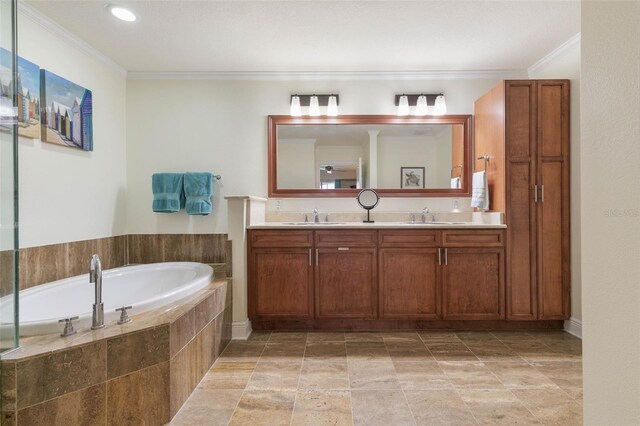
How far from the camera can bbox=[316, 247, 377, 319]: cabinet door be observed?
2717 millimetres

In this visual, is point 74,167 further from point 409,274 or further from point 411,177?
point 411,177

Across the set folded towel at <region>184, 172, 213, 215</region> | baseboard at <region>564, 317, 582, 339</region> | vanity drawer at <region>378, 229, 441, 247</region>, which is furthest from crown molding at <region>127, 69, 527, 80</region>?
baseboard at <region>564, 317, 582, 339</region>

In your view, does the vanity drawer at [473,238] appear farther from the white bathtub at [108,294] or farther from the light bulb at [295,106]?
the white bathtub at [108,294]

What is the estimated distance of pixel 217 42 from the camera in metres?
2.64

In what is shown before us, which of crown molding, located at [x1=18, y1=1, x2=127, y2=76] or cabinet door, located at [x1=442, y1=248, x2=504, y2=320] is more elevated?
crown molding, located at [x1=18, y1=1, x2=127, y2=76]

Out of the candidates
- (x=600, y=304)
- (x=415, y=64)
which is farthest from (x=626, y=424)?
(x=415, y=64)

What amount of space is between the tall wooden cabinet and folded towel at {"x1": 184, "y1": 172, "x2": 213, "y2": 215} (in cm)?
250

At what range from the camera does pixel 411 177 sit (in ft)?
10.6

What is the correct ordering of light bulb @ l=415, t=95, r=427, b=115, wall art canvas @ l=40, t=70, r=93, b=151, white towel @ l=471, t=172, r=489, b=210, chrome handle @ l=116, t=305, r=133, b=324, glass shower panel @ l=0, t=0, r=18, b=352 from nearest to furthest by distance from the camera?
glass shower panel @ l=0, t=0, r=18, b=352 < chrome handle @ l=116, t=305, r=133, b=324 < wall art canvas @ l=40, t=70, r=93, b=151 < white towel @ l=471, t=172, r=489, b=210 < light bulb @ l=415, t=95, r=427, b=115

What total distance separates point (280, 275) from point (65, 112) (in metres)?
1.98

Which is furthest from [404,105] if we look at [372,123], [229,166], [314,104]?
[229,166]

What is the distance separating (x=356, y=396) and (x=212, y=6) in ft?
8.22

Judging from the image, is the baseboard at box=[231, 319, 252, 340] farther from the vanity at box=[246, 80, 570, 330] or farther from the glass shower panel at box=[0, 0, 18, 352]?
the glass shower panel at box=[0, 0, 18, 352]

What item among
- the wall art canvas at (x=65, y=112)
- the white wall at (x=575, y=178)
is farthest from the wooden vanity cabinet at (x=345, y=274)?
the wall art canvas at (x=65, y=112)
